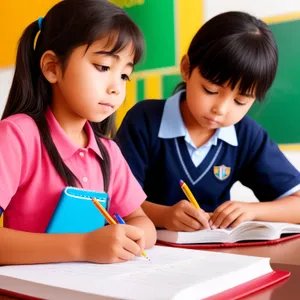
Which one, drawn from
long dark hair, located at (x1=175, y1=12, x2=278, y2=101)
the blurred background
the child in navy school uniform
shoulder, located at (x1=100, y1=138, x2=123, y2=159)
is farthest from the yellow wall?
shoulder, located at (x1=100, y1=138, x2=123, y2=159)

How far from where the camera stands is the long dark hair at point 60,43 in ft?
2.77

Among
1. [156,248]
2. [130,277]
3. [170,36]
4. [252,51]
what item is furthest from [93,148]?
[170,36]

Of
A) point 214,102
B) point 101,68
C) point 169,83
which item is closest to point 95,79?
point 101,68

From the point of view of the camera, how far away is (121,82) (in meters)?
0.86

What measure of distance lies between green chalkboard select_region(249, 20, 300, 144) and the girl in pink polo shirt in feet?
3.59

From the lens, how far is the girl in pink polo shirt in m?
0.83

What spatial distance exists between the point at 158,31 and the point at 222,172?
1.05 meters

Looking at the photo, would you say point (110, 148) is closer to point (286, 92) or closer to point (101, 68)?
point (101, 68)

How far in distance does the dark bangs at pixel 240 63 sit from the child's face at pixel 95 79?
393 mm

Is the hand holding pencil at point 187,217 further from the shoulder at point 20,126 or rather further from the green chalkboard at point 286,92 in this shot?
the green chalkboard at point 286,92

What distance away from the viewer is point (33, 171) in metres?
0.84

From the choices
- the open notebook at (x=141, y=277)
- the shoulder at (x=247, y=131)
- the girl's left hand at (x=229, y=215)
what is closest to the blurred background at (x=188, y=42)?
the shoulder at (x=247, y=131)

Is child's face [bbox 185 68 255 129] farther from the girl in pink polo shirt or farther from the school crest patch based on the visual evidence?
the girl in pink polo shirt

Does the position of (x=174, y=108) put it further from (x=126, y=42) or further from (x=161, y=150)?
(x=126, y=42)
